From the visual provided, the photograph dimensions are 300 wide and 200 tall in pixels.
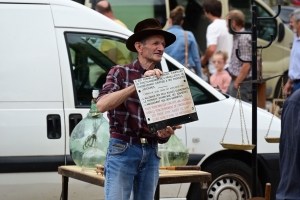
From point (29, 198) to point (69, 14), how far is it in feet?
5.19

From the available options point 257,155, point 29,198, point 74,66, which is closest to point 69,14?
point 74,66

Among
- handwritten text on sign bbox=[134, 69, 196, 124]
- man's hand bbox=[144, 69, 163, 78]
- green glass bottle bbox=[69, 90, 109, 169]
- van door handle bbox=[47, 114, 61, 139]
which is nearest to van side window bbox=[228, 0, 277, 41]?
van door handle bbox=[47, 114, 61, 139]

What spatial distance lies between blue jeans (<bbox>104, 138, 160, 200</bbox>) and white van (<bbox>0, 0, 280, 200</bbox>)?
178cm

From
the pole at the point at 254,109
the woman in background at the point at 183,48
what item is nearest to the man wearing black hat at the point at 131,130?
the pole at the point at 254,109

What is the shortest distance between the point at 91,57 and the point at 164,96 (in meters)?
2.36

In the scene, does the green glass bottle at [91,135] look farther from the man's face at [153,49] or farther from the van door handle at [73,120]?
the man's face at [153,49]

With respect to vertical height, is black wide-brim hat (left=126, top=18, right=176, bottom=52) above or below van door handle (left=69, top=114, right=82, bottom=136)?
above

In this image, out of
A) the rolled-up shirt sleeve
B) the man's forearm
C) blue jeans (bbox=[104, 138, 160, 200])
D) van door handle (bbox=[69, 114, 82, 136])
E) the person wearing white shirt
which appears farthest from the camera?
the person wearing white shirt

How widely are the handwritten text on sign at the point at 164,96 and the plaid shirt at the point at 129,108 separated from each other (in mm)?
158

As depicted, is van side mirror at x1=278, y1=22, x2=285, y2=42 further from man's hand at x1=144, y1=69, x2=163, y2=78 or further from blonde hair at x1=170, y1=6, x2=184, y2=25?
man's hand at x1=144, y1=69, x2=163, y2=78

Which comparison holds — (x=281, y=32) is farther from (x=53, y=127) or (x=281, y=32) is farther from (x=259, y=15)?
(x=53, y=127)

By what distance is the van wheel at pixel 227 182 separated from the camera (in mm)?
6855

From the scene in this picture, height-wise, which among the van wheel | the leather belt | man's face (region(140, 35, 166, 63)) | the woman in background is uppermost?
the woman in background

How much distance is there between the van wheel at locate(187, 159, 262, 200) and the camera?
270 inches
